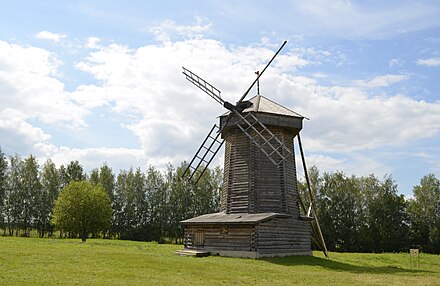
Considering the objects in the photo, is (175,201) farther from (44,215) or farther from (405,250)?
(405,250)

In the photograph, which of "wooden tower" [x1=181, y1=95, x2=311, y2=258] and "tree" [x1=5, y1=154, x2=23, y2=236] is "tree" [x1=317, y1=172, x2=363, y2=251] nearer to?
"wooden tower" [x1=181, y1=95, x2=311, y2=258]

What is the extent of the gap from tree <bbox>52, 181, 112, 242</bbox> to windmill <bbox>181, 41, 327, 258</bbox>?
21.9 metres

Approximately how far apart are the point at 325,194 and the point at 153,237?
29069mm

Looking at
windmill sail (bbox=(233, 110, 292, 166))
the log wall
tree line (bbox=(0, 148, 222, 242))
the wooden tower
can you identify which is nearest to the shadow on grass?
the wooden tower

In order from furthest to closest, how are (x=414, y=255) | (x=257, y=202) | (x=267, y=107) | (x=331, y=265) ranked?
(x=267, y=107)
(x=414, y=255)
(x=257, y=202)
(x=331, y=265)

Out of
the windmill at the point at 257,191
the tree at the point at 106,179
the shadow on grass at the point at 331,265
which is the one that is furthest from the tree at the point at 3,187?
the shadow on grass at the point at 331,265

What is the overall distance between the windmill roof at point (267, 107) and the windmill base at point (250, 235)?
817 cm

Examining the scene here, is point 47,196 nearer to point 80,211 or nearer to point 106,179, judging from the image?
point 106,179

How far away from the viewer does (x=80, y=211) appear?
172 ft

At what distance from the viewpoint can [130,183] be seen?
7912 centimetres

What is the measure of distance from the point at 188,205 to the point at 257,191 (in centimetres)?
4404

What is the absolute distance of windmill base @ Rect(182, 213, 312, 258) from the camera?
3014cm

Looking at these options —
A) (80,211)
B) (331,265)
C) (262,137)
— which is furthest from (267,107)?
(80,211)

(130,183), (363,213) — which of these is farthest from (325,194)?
(130,183)
